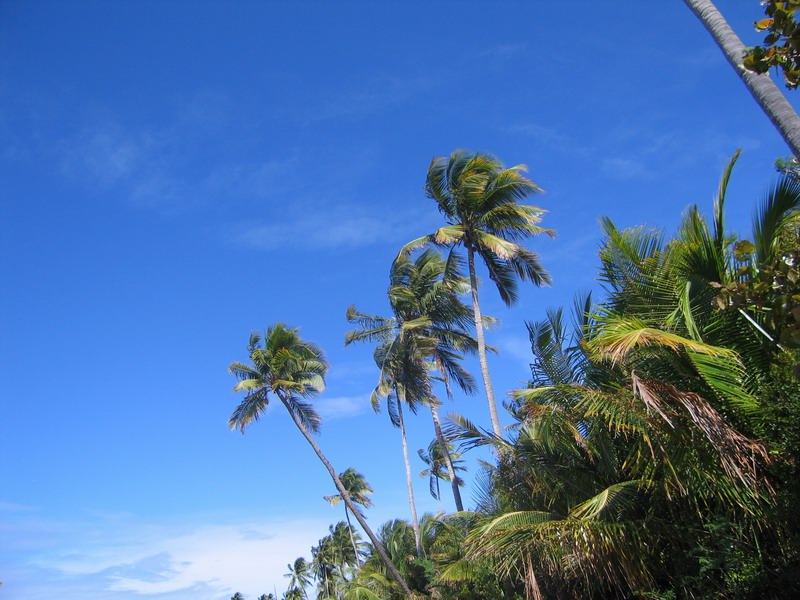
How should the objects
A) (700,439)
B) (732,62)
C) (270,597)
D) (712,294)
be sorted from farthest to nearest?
(270,597) < (712,294) < (700,439) < (732,62)

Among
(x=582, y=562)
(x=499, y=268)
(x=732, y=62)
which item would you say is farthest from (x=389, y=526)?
(x=732, y=62)

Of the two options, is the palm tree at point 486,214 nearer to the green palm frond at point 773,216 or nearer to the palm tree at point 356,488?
the green palm frond at point 773,216

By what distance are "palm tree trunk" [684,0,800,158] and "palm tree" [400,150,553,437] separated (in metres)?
12.9

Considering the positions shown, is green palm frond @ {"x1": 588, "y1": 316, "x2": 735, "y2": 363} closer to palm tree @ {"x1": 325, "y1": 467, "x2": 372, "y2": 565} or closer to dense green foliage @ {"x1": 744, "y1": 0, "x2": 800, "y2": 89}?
dense green foliage @ {"x1": 744, "y1": 0, "x2": 800, "y2": 89}

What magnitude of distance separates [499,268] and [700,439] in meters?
13.1

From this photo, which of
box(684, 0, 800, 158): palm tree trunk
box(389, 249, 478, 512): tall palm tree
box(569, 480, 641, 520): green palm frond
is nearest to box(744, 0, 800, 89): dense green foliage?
box(684, 0, 800, 158): palm tree trunk

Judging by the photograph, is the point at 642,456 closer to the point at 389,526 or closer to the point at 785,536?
the point at 785,536

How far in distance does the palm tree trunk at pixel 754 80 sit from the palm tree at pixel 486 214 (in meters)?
12.9

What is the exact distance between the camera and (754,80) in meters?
4.96

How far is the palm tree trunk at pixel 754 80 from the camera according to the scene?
4.58m

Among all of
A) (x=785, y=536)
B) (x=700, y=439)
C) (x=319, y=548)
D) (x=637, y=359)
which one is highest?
(x=319, y=548)

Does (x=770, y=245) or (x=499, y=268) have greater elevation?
(x=499, y=268)

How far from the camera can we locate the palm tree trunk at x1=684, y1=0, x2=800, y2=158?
15.0 ft

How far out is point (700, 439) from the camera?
24.5ft
